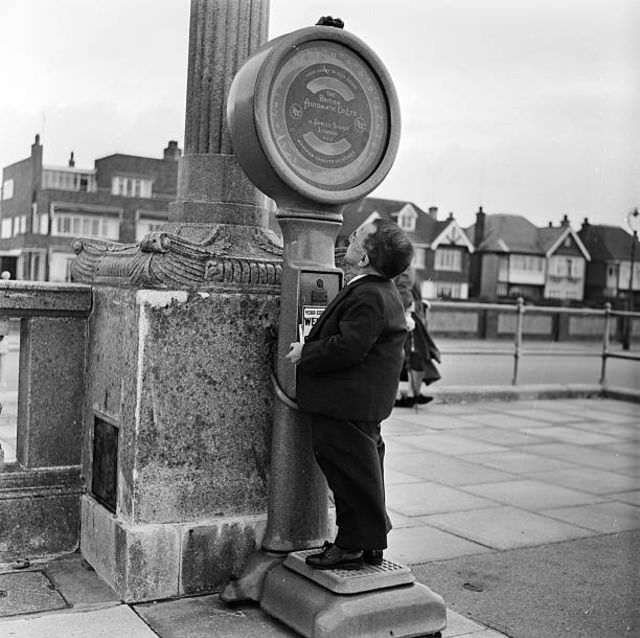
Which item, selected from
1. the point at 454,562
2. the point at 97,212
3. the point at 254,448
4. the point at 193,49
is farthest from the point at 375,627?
the point at 97,212

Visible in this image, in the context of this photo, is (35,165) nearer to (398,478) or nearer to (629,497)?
(398,478)

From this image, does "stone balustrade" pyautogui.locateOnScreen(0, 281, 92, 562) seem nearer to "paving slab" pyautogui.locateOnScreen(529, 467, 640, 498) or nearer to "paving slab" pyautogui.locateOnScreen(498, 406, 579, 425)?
"paving slab" pyautogui.locateOnScreen(529, 467, 640, 498)

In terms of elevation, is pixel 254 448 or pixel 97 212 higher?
pixel 97 212

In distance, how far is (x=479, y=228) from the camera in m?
65.8

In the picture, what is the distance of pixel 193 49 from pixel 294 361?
1.62 metres

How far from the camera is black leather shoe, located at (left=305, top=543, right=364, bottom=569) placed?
3.74m

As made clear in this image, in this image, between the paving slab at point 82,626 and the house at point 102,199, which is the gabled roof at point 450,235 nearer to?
the house at point 102,199

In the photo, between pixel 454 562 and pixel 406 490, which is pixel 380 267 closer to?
pixel 454 562

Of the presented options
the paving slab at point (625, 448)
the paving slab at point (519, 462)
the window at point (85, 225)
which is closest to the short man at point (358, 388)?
the paving slab at point (519, 462)

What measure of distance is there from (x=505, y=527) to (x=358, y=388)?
7.55 feet

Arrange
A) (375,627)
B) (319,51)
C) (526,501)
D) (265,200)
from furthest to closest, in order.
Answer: (526,501) → (265,200) → (319,51) → (375,627)

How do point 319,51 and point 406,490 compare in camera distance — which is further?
point 406,490

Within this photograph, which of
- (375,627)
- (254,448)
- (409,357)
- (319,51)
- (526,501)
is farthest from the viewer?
(409,357)

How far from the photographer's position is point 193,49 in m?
4.45
